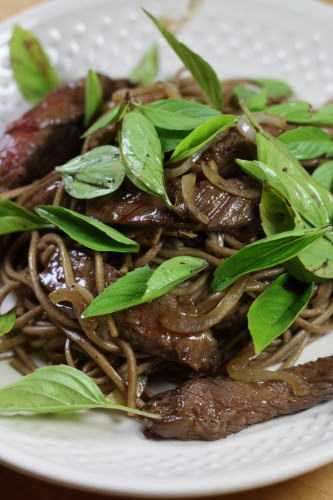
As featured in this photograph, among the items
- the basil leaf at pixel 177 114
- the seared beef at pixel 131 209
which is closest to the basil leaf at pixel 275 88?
the basil leaf at pixel 177 114

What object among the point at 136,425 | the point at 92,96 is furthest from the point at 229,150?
the point at 136,425

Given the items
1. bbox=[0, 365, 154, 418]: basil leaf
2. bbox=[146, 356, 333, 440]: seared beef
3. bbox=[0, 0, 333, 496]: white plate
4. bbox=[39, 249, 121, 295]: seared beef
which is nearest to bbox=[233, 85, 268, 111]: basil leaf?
bbox=[0, 0, 333, 496]: white plate

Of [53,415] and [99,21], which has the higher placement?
[99,21]

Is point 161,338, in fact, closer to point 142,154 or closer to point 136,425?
point 136,425

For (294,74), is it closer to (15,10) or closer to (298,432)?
(15,10)

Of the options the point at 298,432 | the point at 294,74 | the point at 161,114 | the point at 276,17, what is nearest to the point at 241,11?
the point at 276,17

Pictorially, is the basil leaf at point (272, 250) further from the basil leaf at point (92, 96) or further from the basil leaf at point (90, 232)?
the basil leaf at point (92, 96)

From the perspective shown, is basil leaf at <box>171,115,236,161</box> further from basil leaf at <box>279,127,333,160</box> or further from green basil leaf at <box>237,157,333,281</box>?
basil leaf at <box>279,127,333,160</box>
